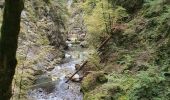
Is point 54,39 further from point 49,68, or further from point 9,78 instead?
point 9,78

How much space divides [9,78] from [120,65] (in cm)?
909

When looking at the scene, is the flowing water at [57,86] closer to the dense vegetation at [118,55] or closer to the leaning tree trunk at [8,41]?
the dense vegetation at [118,55]

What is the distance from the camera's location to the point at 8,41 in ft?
12.1

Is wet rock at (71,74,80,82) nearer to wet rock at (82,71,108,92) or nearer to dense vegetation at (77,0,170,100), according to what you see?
dense vegetation at (77,0,170,100)

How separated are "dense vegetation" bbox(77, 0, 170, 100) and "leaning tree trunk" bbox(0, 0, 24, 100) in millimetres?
5877

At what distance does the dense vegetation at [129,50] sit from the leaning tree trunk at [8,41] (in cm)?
588

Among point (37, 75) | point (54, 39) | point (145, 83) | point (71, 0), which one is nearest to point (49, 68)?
point (37, 75)

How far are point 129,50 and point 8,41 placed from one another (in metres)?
9.99

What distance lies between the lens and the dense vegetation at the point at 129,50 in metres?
9.41

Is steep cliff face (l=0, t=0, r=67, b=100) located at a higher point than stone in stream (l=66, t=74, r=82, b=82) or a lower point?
higher

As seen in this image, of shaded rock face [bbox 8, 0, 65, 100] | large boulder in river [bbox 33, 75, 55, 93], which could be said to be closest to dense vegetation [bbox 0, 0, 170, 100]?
shaded rock face [bbox 8, 0, 65, 100]

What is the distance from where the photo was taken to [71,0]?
121ft

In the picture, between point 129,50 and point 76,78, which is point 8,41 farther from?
point 76,78

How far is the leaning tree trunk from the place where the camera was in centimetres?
364
